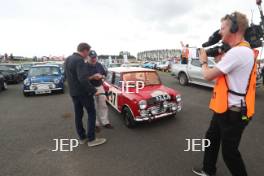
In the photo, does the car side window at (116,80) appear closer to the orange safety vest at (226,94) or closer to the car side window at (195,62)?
the orange safety vest at (226,94)

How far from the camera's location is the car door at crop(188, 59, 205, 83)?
9.64 meters

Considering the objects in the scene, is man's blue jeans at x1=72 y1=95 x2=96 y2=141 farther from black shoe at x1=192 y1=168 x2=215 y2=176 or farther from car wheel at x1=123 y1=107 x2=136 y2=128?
black shoe at x1=192 y1=168 x2=215 y2=176

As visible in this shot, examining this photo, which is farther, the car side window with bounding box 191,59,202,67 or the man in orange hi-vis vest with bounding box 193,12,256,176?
the car side window with bounding box 191,59,202,67

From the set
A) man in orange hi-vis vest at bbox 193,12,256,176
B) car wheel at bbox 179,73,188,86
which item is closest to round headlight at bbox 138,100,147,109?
man in orange hi-vis vest at bbox 193,12,256,176

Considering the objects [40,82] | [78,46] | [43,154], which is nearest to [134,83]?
[78,46]

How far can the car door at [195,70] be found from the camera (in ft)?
31.6

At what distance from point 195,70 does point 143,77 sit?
19.0 ft

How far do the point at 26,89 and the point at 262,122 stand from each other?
904 centimetres

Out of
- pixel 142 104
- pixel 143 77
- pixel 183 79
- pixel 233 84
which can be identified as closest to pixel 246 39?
pixel 233 84

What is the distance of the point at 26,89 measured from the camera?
8352 millimetres

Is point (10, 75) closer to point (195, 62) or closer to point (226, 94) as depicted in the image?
point (195, 62)

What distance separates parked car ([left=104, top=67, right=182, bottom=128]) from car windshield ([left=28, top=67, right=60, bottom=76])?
5336mm

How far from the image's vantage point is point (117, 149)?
3.39 meters

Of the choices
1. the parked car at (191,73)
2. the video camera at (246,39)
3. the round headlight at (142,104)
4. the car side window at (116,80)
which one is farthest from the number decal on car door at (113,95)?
the parked car at (191,73)
